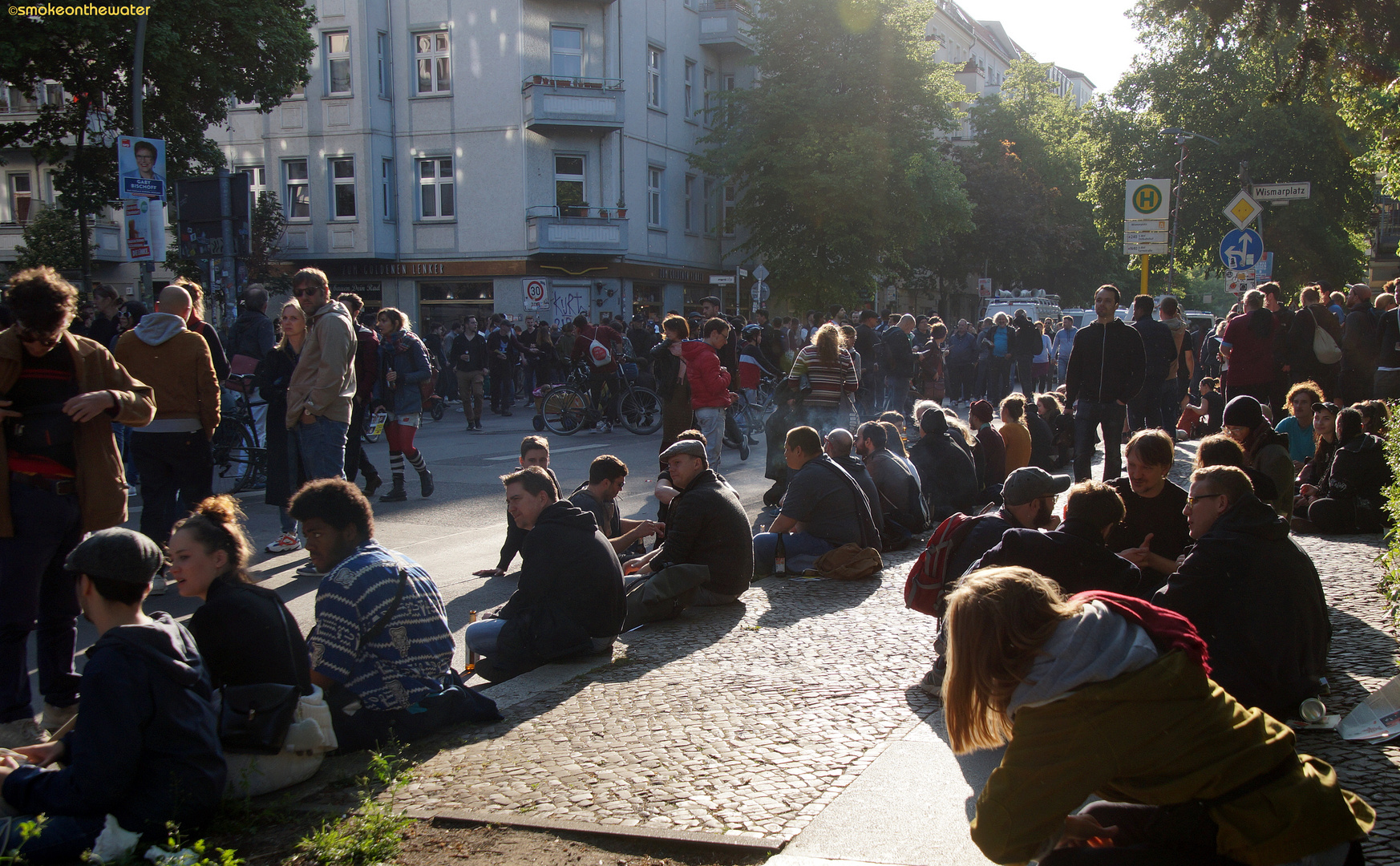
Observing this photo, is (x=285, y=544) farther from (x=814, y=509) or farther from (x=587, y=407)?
(x=587, y=407)

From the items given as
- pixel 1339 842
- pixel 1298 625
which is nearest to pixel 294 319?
pixel 1298 625

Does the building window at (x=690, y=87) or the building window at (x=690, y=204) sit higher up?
the building window at (x=690, y=87)

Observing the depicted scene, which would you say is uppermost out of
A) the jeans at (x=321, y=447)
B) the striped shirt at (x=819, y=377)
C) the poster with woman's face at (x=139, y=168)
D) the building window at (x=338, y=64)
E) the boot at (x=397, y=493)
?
the building window at (x=338, y=64)

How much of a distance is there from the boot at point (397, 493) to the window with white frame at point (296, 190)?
27841mm

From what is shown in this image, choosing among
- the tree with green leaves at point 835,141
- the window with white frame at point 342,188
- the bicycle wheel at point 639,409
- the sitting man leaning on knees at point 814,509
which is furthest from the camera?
the tree with green leaves at point 835,141

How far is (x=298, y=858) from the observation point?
347cm

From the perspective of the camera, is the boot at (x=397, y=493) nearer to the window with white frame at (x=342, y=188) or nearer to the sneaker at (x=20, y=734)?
the sneaker at (x=20, y=734)

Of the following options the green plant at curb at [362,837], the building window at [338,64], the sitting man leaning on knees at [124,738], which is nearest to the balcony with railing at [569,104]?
the building window at [338,64]

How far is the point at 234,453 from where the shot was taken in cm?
1218

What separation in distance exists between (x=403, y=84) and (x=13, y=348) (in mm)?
33559

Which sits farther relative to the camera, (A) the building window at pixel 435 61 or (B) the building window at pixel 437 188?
(B) the building window at pixel 437 188

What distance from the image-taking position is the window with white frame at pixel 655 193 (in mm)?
38406

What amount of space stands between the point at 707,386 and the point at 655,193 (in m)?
28.3

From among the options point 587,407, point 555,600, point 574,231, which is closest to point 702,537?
point 555,600
